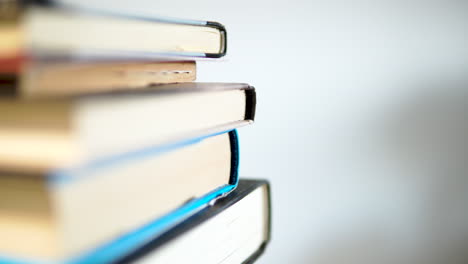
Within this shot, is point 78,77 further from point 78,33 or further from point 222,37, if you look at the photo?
point 222,37

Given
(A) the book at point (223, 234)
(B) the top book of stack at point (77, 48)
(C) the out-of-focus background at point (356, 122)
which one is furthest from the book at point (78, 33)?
(C) the out-of-focus background at point (356, 122)

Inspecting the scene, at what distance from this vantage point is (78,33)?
260 mm

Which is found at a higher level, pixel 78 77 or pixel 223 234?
pixel 78 77

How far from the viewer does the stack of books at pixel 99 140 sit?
Result: 24 centimetres

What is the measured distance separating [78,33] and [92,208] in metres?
0.09

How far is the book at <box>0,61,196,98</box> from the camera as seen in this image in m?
0.23

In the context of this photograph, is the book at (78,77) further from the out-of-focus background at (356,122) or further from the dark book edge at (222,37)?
the out-of-focus background at (356,122)

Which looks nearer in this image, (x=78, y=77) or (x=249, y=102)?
(x=78, y=77)

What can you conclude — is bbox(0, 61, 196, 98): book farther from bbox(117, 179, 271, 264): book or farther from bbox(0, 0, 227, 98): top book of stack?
bbox(117, 179, 271, 264): book

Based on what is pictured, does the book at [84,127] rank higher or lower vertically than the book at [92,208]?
higher

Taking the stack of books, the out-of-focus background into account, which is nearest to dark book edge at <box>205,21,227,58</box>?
the stack of books

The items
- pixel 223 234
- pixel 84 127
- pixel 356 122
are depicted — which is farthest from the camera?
pixel 356 122

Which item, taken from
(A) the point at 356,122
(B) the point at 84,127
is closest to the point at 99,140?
(B) the point at 84,127

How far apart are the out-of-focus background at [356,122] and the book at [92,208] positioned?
1.14 ft
